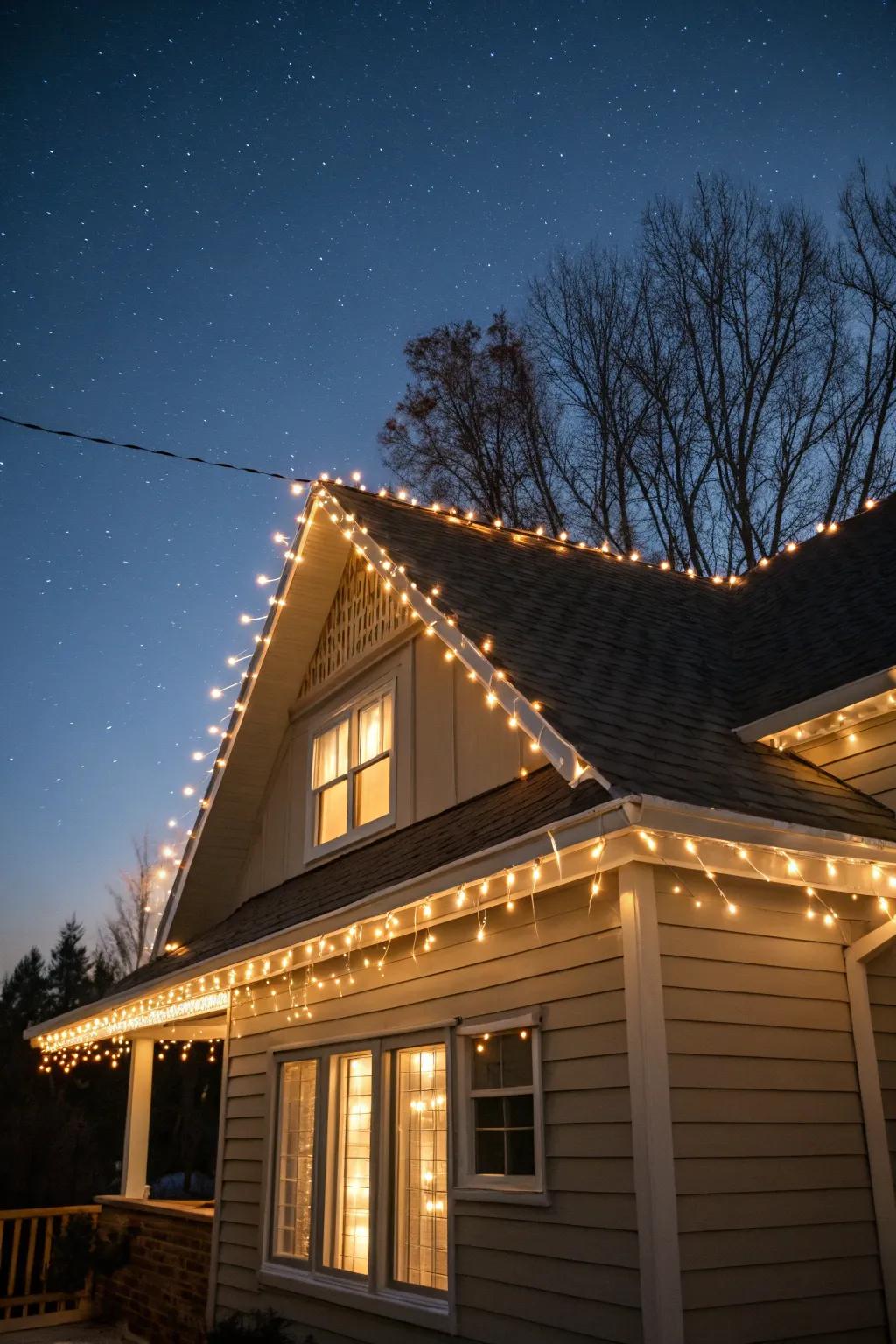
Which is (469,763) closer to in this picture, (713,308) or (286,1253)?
(286,1253)

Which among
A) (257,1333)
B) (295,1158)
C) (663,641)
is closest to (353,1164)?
(295,1158)

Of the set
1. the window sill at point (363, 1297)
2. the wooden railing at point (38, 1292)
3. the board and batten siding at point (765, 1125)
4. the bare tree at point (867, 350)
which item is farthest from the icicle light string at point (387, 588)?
the bare tree at point (867, 350)

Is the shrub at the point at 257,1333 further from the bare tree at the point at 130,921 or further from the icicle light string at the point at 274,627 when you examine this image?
the bare tree at the point at 130,921

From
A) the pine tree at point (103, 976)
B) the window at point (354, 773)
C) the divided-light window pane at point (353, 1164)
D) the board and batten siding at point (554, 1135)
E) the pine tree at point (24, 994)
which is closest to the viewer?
the board and batten siding at point (554, 1135)

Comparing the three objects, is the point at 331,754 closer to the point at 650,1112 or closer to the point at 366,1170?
the point at 366,1170

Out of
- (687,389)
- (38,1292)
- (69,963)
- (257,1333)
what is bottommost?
(38,1292)

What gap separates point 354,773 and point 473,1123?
355cm

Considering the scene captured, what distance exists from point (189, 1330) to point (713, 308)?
53.0ft

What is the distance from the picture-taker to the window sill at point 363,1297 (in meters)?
5.87

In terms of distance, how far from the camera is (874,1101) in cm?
538

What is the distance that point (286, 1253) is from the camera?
773 centimetres

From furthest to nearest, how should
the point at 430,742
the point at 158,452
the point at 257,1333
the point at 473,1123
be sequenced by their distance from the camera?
the point at 158,452 < the point at 430,742 < the point at 257,1333 < the point at 473,1123

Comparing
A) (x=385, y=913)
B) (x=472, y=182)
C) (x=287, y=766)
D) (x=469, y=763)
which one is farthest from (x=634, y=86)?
(x=385, y=913)

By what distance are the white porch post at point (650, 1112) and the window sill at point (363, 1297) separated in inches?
68.7
